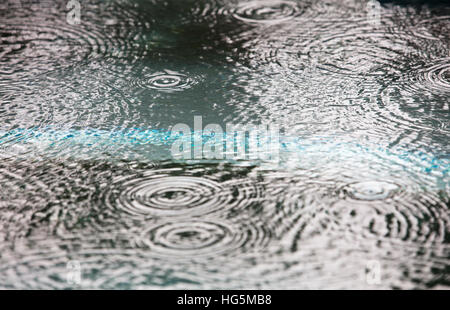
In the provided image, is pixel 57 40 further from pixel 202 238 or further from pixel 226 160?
pixel 202 238

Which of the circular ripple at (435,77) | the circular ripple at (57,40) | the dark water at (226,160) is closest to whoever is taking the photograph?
the dark water at (226,160)

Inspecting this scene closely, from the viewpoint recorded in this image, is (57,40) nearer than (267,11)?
Yes

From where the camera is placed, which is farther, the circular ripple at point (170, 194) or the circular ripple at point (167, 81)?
the circular ripple at point (167, 81)

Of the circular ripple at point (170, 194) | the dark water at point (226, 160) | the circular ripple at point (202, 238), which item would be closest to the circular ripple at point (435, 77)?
the dark water at point (226, 160)

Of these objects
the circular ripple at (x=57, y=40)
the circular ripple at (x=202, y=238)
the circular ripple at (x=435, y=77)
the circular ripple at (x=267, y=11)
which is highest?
the circular ripple at (x=267, y=11)

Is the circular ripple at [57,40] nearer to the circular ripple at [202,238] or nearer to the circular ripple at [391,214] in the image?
the circular ripple at [202,238]

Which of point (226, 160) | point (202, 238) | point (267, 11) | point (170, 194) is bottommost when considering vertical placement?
point (202, 238)

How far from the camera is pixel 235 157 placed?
7.81ft

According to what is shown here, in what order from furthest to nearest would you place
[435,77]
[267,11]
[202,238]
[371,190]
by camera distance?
1. [267,11]
2. [435,77]
3. [371,190]
4. [202,238]

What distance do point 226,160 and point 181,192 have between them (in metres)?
0.27

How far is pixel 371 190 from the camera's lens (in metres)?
2.14

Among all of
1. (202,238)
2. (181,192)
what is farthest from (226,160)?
(202,238)

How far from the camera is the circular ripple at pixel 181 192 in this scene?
207cm

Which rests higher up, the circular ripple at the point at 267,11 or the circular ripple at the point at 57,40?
the circular ripple at the point at 267,11
